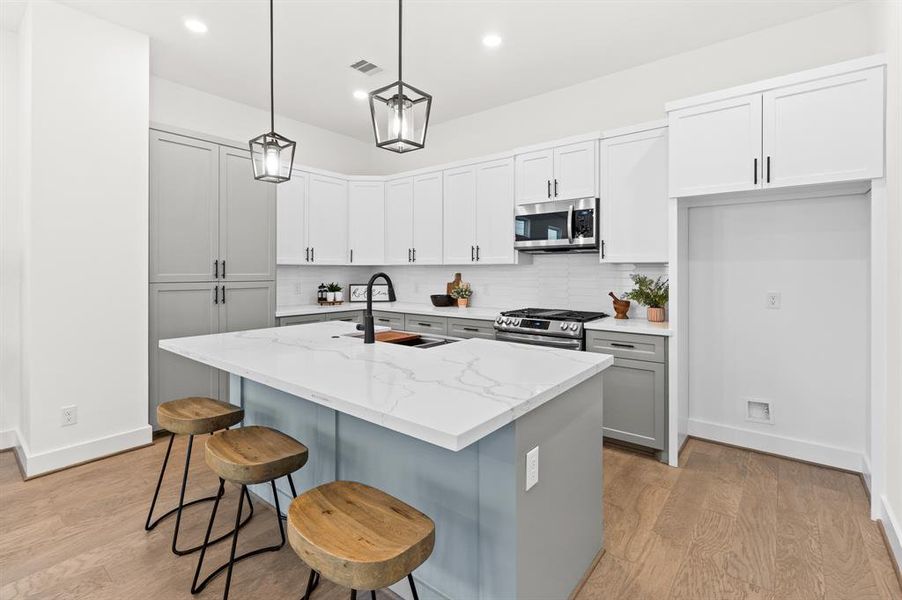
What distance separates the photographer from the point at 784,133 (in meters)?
2.73

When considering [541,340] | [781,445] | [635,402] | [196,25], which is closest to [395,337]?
[541,340]

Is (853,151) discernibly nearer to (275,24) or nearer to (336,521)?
(336,521)

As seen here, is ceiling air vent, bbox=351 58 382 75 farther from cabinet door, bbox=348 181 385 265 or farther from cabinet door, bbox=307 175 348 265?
cabinet door, bbox=348 181 385 265

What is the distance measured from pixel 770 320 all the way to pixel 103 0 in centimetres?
513

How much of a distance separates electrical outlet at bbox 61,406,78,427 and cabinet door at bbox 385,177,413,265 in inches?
123

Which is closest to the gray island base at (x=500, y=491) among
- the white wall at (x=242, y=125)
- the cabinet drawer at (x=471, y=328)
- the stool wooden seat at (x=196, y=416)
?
the stool wooden seat at (x=196, y=416)

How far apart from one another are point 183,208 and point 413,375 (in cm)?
305

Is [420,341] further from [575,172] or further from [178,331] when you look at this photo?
[178,331]

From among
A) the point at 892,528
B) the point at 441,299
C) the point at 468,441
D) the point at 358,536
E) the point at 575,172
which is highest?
the point at 575,172

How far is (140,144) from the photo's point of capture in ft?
11.1

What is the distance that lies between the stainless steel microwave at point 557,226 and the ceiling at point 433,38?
1.19 m

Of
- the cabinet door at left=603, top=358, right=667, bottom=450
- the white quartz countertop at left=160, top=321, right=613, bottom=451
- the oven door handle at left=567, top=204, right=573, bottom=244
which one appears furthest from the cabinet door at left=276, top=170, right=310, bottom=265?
the cabinet door at left=603, top=358, right=667, bottom=450

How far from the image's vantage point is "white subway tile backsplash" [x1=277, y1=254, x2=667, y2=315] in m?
4.08

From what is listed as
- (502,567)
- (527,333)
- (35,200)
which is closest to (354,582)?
(502,567)
